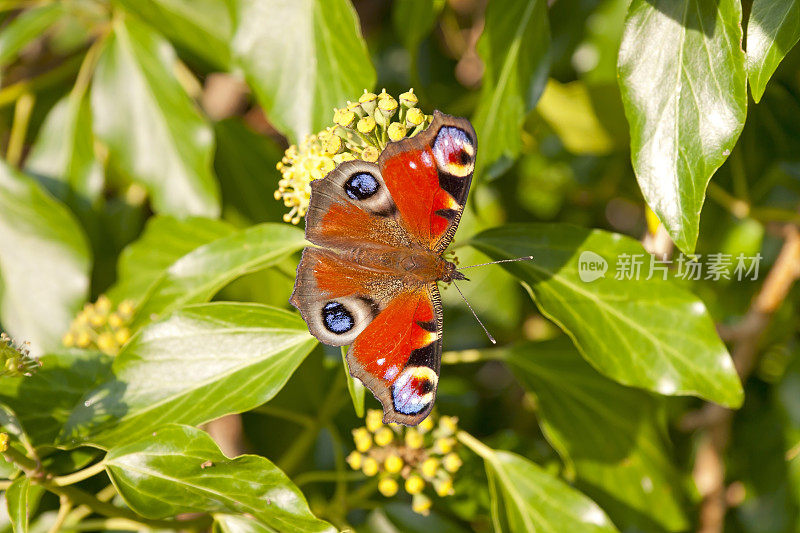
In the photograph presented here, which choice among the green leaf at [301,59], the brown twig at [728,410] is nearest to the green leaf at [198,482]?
the green leaf at [301,59]

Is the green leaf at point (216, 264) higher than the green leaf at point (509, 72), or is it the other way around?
the green leaf at point (509, 72)

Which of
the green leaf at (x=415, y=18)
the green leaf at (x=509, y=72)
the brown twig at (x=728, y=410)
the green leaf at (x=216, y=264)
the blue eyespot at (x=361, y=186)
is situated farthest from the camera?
the brown twig at (x=728, y=410)

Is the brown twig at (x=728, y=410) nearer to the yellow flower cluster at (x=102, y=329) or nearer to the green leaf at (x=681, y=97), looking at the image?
the green leaf at (x=681, y=97)

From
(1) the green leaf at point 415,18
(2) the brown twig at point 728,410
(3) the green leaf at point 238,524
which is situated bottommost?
(2) the brown twig at point 728,410

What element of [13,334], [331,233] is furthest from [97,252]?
[331,233]

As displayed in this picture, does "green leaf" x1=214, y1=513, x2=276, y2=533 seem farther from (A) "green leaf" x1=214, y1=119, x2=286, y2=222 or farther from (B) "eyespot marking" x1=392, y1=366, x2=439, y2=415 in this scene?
(A) "green leaf" x1=214, y1=119, x2=286, y2=222

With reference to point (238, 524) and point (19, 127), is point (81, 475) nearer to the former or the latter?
point (238, 524)
